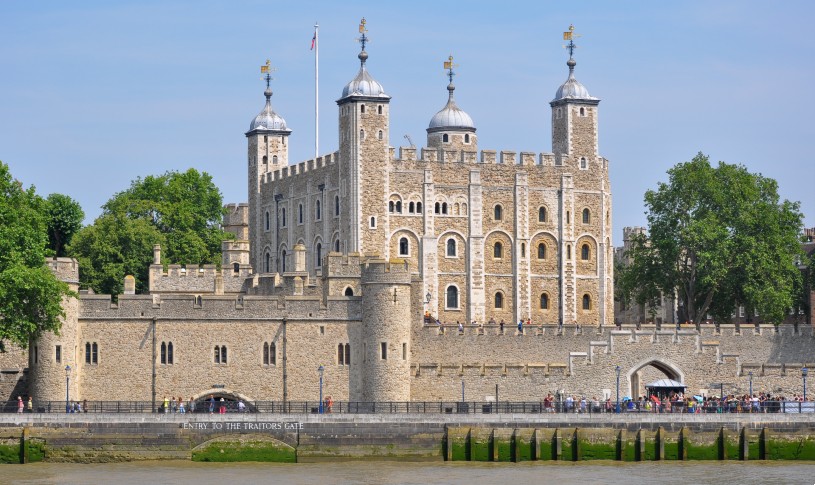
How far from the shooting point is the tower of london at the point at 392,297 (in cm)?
8100

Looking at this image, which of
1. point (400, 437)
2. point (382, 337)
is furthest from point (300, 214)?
point (400, 437)

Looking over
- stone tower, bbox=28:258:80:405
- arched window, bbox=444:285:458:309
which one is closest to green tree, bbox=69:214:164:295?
arched window, bbox=444:285:458:309

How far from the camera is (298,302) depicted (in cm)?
8219

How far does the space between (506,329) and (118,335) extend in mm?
15227

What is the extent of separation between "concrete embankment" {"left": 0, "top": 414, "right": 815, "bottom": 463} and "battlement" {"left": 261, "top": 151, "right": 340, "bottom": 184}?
99.6 ft

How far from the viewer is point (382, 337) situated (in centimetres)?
8194

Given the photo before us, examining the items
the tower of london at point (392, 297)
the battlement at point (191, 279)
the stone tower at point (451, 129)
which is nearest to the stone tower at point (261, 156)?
the tower of london at point (392, 297)

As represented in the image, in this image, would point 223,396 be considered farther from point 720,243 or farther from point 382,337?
point 720,243

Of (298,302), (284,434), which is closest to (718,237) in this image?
(298,302)

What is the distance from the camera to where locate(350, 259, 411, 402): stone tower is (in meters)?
81.7

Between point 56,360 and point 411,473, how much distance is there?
1436cm

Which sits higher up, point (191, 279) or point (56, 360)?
point (191, 279)

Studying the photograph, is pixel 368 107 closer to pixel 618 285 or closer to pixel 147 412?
pixel 618 285

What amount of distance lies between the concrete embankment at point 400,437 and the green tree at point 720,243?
21097 mm
